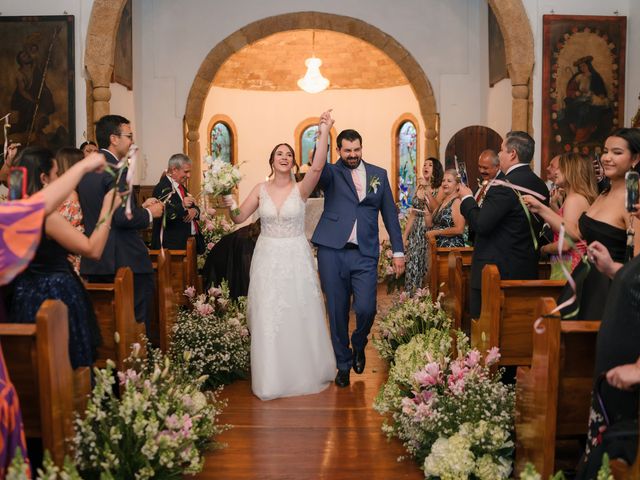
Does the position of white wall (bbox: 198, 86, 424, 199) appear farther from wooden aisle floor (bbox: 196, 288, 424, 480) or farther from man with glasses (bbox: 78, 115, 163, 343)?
A: man with glasses (bbox: 78, 115, 163, 343)

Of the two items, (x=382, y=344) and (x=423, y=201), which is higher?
(x=423, y=201)

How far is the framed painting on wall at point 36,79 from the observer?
880 cm

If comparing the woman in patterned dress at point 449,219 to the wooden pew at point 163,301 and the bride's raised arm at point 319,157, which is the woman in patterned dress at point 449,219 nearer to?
the bride's raised arm at point 319,157

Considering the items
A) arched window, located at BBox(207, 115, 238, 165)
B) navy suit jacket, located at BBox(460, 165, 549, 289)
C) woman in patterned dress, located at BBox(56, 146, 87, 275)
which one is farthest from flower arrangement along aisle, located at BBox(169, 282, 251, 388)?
arched window, located at BBox(207, 115, 238, 165)

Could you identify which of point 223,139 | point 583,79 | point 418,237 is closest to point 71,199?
point 418,237

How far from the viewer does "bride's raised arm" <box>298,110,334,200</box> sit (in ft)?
16.5

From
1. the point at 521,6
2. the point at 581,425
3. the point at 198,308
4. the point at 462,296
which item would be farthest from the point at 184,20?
the point at 581,425

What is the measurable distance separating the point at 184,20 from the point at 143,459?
997 cm

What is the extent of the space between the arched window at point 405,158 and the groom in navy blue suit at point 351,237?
10.4 metres

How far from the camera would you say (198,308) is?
19.6 ft

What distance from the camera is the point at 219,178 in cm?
525

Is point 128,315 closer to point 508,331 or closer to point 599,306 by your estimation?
point 508,331

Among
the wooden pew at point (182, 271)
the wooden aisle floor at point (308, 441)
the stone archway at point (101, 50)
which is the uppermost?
the stone archway at point (101, 50)

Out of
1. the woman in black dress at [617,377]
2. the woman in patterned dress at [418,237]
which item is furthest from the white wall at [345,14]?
the woman in black dress at [617,377]
